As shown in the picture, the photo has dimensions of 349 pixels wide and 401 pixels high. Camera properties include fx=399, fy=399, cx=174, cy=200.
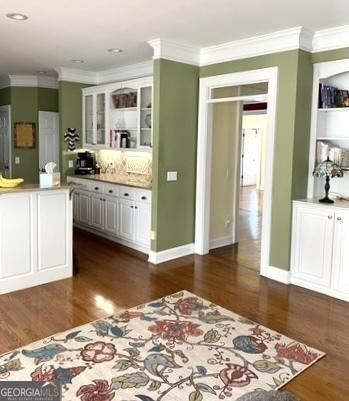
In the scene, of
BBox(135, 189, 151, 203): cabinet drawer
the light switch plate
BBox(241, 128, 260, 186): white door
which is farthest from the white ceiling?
BBox(241, 128, 260, 186): white door

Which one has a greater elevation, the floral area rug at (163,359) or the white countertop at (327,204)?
the white countertop at (327,204)

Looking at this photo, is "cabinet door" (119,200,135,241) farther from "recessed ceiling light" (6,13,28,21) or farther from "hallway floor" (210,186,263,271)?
"recessed ceiling light" (6,13,28,21)

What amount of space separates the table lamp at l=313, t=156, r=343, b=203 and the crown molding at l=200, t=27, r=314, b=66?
1.25 m

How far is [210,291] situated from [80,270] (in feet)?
5.24

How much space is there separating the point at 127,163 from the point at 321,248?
141 inches

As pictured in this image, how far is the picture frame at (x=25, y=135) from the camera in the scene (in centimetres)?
757

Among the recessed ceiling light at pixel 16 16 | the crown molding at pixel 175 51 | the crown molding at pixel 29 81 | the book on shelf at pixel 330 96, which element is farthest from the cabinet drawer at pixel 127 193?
the crown molding at pixel 29 81

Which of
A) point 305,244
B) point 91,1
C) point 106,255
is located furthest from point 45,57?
point 305,244

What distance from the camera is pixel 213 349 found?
9.81 ft

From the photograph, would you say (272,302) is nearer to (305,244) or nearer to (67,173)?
(305,244)

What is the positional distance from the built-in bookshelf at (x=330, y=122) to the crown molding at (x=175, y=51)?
153 centimetres

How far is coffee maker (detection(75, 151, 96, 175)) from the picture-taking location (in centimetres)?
684

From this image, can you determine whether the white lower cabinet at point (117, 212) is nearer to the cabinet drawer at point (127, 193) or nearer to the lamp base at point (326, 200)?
the cabinet drawer at point (127, 193)

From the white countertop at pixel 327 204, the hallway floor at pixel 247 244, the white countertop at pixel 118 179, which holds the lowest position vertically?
the hallway floor at pixel 247 244
